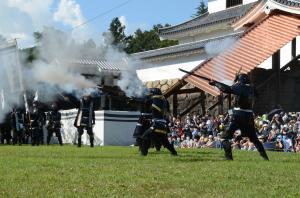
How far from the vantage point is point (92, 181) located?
1002 cm

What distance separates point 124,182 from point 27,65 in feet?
51.8

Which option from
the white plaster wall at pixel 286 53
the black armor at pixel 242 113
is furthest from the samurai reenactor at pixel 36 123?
the black armor at pixel 242 113

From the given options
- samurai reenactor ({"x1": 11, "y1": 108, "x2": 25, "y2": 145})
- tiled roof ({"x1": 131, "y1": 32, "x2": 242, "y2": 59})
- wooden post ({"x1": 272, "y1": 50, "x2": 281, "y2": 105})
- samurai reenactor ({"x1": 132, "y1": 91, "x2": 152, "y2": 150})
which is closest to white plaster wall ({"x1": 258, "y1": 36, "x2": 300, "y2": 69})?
wooden post ({"x1": 272, "y1": 50, "x2": 281, "y2": 105})

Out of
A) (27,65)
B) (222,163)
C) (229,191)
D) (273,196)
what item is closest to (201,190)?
(229,191)

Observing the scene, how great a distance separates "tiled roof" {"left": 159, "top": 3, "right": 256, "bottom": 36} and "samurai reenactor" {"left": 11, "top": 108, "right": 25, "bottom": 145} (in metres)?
10.6

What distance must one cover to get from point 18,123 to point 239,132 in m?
12.3

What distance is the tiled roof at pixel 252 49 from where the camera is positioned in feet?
86.3

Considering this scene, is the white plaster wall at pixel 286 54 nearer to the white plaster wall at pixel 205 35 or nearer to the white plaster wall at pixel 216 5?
the white plaster wall at pixel 205 35

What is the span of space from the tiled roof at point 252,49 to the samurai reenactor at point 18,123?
8514 mm

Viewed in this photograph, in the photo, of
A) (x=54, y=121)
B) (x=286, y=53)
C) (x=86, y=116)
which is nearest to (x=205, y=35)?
(x=286, y=53)

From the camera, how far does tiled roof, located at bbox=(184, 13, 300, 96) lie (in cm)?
2630

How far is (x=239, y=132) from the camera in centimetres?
2339

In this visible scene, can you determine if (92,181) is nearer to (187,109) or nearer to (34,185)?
(34,185)

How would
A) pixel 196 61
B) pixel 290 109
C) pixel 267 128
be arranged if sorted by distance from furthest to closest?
pixel 196 61 < pixel 290 109 < pixel 267 128
